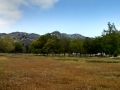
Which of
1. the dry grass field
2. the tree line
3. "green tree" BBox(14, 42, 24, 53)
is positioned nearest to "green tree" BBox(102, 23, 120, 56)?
the tree line

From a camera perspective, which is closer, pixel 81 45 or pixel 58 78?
pixel 58 78

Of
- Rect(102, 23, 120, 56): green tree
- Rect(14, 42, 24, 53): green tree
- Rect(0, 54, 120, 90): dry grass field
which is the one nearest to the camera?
Rect(0, 54, 120, 90): dry grass field

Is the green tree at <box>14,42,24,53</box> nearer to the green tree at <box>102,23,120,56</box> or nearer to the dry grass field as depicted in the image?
the green tree at <box>102,23,120,56</box>

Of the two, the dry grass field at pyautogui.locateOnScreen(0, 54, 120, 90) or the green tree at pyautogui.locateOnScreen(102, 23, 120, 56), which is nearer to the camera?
the dry grass field at pyautogui.locateOnScreen(0, 54, 120, 90)

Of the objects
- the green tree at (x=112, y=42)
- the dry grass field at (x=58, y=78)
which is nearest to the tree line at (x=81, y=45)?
the green tree at (x=112, y=42)

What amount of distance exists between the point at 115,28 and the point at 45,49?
43.6 metres

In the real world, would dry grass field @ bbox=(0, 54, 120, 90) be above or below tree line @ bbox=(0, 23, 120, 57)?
below

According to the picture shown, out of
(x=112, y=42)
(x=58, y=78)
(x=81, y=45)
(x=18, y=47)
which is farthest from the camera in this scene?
(x=18, y=47)

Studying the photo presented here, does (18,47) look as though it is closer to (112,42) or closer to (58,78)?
(112,42)

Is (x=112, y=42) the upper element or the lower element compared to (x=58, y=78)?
upper

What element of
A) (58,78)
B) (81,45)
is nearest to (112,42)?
(81,45)

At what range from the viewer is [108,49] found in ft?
375

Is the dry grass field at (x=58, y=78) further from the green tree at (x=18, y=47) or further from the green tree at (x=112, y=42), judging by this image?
the green tree at (x=18, y=47)

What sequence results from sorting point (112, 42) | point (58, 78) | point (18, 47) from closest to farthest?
point (58, 78) < point (112, 42) < point (18, 47)
